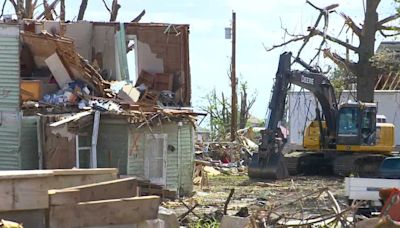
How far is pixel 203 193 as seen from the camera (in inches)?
1030

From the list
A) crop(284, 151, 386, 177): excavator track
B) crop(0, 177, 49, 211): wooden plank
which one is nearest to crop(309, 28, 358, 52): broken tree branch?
crop(284, 151, 386, 177): excavator track

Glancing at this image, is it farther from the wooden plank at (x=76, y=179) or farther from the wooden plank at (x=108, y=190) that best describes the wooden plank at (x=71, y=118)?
the wooden plank at (x=108, y=190)

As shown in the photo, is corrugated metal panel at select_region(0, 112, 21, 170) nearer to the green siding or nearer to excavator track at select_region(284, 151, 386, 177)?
the green siding

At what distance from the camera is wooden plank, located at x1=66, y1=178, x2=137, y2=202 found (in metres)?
11.0

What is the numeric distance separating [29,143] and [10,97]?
4.40 feet

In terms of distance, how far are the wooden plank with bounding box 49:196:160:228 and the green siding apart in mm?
12762

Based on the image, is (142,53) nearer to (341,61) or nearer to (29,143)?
(29,143)

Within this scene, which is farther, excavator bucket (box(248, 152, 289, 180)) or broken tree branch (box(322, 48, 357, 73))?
broken tree branch (box(322, 48, 357, 73))

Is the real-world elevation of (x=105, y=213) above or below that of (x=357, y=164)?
above

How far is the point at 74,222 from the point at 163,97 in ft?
54.0

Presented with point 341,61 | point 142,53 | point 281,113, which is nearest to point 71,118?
point 142,53

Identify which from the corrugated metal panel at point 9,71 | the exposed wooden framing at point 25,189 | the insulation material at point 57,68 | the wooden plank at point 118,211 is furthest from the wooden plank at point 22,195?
the insulation material at point 57,68

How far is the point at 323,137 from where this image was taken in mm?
32062

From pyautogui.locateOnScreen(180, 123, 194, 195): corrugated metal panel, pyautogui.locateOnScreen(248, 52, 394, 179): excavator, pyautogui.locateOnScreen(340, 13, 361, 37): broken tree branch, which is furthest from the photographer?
pyautogui.locateOnScreen(340, 13, 361, 37): broken tree branch
